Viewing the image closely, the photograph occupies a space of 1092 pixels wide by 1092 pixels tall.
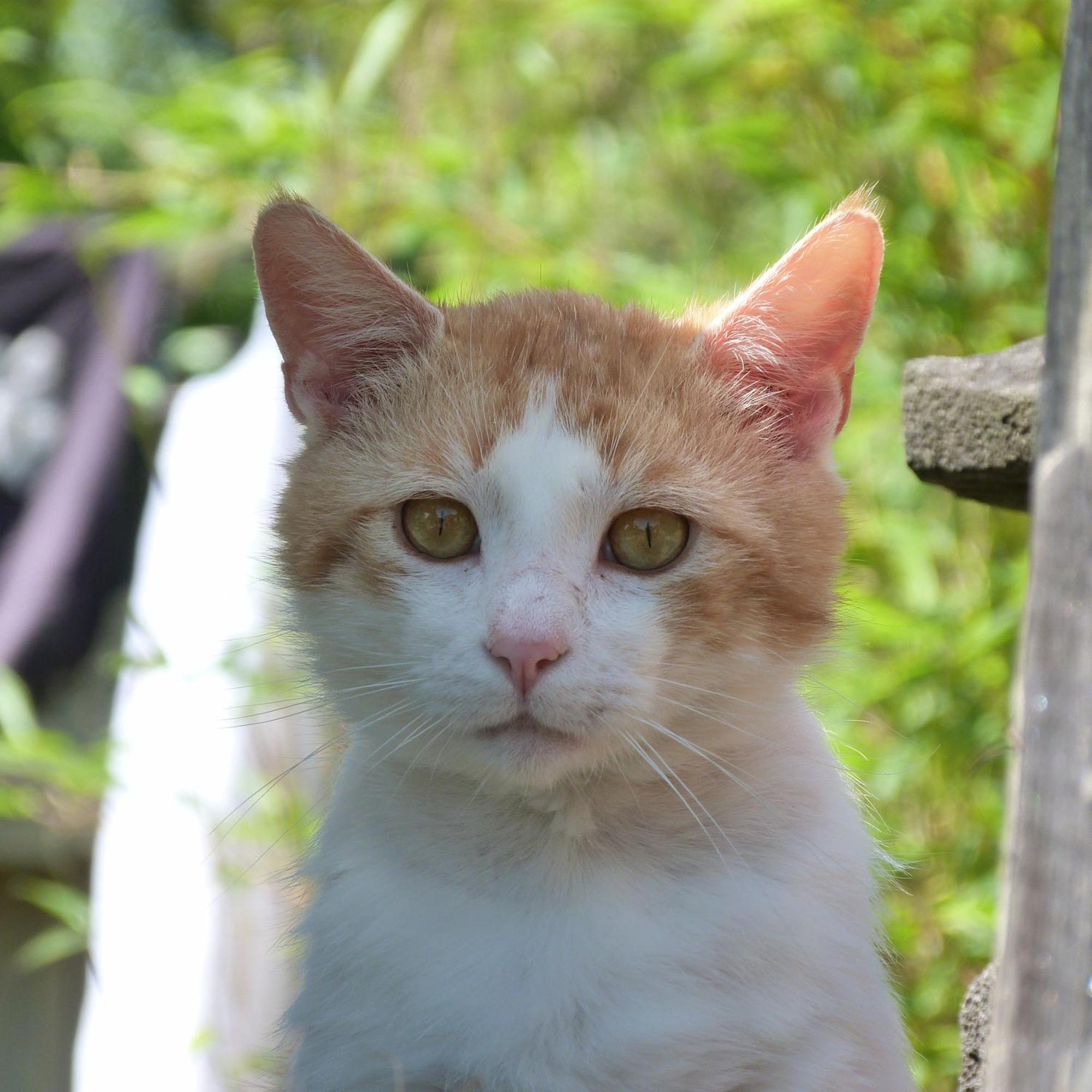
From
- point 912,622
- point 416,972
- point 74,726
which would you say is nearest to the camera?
point 416,972

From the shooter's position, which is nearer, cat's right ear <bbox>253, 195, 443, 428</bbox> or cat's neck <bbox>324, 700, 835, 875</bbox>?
cat's neck <bbox>324, 700, 835, 875</bbox>

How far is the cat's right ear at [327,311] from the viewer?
1.33m

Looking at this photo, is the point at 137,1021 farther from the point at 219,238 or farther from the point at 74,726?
the point at 219,238

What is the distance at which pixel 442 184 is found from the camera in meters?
2.51

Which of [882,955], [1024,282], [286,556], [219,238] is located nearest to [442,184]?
[219,238]

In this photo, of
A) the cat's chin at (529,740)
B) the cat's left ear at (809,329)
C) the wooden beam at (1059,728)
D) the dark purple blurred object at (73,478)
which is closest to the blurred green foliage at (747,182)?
the dark purple blurred object at (73,478)

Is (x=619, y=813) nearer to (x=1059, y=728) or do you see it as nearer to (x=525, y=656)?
(x=525, y=656)

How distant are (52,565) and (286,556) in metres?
1.97

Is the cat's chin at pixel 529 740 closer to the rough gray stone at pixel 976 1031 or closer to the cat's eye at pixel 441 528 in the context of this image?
the cat's eye at pixel 441 528

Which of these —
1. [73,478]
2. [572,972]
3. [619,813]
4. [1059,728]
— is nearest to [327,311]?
[619,813]

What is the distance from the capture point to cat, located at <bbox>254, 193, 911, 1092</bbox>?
3.57ft

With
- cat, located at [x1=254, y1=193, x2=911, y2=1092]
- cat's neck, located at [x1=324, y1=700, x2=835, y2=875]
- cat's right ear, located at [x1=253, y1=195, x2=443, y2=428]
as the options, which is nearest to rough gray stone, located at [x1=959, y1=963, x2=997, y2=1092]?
cat, located at [x1=254, y1=193, x2=911, y2=1092]

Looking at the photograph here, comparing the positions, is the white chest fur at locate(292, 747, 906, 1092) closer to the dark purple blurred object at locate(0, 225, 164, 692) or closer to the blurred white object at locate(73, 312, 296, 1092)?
the blurred white object at locate(73, 312, 296, 1092)

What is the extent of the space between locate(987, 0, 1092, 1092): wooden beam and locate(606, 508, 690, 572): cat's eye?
0.47 metres
